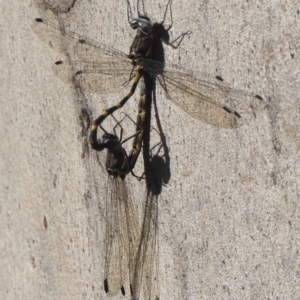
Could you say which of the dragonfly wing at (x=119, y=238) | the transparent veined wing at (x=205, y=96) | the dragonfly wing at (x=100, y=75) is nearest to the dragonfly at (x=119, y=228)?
the dragonfly wing at (x=119, y=238)

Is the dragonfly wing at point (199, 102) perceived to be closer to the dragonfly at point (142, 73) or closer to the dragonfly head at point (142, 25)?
the dragonfly at point (142, 73)

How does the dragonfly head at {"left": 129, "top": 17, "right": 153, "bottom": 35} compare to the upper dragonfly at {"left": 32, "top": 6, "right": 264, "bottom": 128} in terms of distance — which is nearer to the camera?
the upper dragonfly at {"left": 32, "top": 6, "right": 264, "bottom": 128}

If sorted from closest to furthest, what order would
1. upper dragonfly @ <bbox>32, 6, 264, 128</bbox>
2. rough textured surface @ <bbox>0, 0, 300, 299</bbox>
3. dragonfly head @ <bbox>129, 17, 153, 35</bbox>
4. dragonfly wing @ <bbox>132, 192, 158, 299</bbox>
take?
rough textured surface @ <bbox>0, 0, 300, 299</bbox> → upper dragonfly @ <bbox>32, 6, 264, 128</bbox> → dragonfly head @ <bbox>129, 17, 153, 35</bbox> → dragonfly wing @ <bbox>132, 192, 158, 299</bbox>

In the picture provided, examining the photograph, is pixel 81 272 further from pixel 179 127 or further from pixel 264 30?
pixel 264 30

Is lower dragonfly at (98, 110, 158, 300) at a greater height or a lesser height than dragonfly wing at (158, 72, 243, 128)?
lesser

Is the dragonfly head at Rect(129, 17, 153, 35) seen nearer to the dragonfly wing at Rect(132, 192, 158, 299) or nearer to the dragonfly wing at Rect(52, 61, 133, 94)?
the dragonfly wing at Rect(52, 61, 133, 94)

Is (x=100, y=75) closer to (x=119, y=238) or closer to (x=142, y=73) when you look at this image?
(x=142, y=73)

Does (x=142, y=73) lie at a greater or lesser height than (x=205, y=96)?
greater

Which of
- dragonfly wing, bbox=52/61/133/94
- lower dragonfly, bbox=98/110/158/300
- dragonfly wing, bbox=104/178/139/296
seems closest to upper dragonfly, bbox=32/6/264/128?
dragonfly wing, bbox=52/61/133/94

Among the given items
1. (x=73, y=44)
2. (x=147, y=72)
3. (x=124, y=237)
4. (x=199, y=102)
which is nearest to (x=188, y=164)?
(x=199, y=102)
